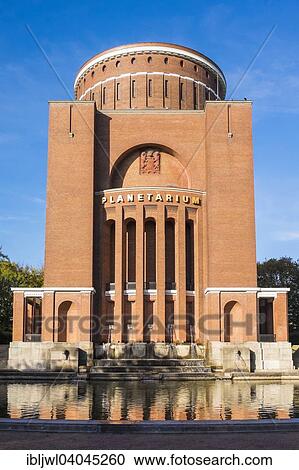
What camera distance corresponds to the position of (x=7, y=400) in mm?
19109

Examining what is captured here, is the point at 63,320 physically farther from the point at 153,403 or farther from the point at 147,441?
the point at 147,441

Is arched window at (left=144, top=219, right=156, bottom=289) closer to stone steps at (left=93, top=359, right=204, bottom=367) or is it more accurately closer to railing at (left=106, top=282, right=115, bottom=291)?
railing at (left=106, top=282, right=115, bottom=291)

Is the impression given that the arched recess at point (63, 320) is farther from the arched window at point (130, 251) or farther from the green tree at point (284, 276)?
the green tree at point (284, 276)

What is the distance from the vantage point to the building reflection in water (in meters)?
15.0

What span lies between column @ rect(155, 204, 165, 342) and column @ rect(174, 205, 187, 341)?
35.7 inches

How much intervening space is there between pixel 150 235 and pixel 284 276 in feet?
84.0

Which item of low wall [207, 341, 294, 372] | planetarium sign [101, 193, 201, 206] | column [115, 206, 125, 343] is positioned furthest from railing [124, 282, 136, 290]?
low wall [207, 341, 294, 372]

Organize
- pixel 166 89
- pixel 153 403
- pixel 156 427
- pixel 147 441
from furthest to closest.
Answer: pixel 166 89 < pixel 153 403 < pixel 156 427 < pixel 147 441

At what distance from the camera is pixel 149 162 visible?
41438 millimetres

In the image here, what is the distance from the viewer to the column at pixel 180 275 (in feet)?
123

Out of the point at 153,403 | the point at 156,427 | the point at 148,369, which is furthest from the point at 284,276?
the point at 156,427

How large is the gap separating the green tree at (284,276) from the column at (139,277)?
1053 inches
